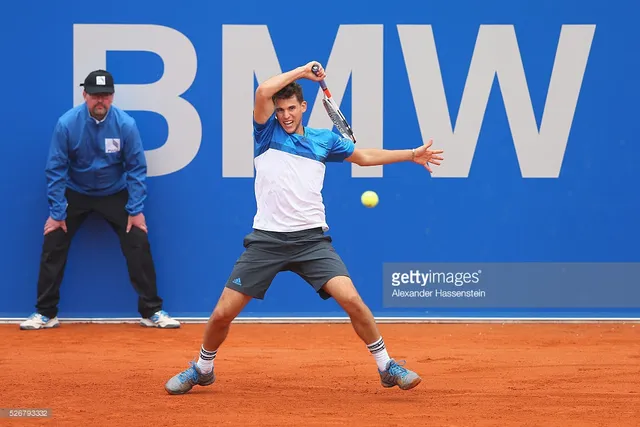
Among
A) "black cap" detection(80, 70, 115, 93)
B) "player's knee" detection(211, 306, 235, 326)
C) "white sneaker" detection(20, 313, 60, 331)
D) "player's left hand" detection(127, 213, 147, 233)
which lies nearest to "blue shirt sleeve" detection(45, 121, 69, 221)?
"black cap" detection(80, 70, 115, 93)

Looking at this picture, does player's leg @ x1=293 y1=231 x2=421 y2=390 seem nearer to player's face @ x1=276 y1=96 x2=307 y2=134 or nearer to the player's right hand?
player's face @ x1=276 y1=96 x2=307 y2=134

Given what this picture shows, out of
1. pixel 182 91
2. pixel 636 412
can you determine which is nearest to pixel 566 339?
pixel 636 412

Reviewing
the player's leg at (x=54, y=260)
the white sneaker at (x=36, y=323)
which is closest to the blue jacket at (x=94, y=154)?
the player's leg at (x=54, y=260)

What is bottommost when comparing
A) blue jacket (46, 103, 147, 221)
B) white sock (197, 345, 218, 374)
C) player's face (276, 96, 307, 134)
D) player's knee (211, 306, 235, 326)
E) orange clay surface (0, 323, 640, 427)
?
orange clay surface (0, 323, 640, 427)

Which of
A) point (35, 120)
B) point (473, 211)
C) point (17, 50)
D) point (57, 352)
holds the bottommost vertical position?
point (57, 352)

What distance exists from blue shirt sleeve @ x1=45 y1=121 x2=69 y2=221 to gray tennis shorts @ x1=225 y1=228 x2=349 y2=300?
2.98 m

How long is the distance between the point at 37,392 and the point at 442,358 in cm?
283

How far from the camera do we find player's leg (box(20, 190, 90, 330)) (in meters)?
8.41

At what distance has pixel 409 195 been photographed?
28.6 ft

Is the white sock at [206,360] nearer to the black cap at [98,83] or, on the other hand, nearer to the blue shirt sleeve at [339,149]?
the blue shirt sleeve at [339,149]

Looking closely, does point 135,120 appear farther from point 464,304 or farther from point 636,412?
point 636,412

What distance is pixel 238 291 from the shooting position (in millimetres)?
5777

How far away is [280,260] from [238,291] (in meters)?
0.30

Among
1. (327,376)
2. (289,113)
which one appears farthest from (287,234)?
(327,376)
